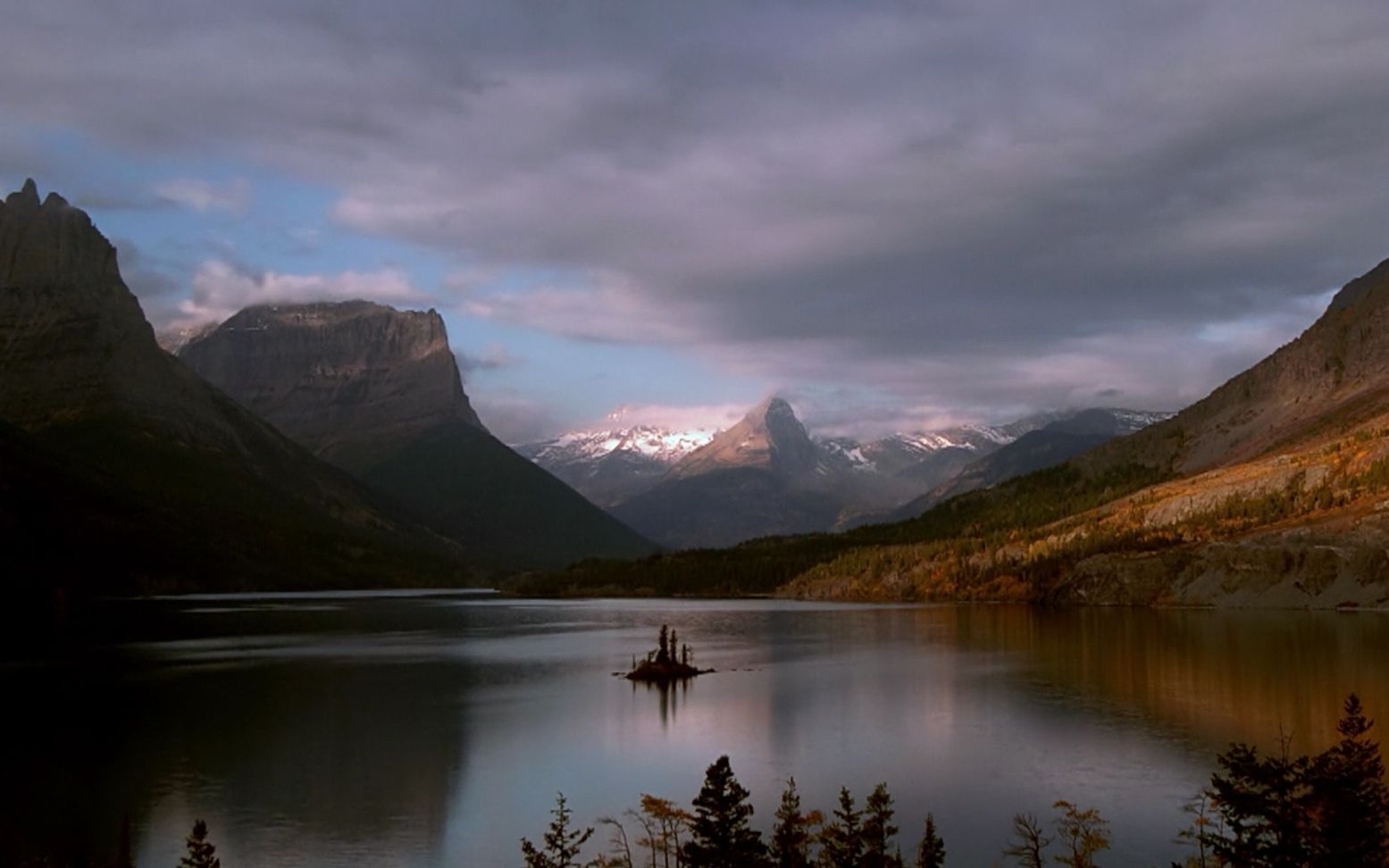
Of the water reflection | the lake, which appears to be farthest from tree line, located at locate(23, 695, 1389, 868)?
the water reflection

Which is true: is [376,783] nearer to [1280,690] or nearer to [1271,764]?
[1271,764]

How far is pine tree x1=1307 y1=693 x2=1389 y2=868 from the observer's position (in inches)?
1254

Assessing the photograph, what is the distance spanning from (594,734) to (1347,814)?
61.0 metres

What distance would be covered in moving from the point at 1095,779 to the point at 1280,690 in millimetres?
39792

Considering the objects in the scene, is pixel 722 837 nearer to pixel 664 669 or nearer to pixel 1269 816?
pixel 1269 816

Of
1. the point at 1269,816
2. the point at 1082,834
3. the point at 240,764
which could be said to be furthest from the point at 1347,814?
the point at 240,764

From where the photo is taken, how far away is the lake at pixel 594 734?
56.5 m

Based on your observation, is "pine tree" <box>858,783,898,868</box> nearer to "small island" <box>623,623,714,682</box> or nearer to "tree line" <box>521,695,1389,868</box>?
"tree line" <box>521,695,1389,868</box>

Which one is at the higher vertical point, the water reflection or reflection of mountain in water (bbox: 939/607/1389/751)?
reflection of mountain in water (bbox: 939/607/1389/751)

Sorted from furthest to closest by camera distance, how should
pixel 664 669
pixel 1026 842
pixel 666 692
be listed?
1. pixel 664 669
2. pixel 666 692
3. pixel 1026 842

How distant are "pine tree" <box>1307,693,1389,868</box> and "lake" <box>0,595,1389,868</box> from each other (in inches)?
567

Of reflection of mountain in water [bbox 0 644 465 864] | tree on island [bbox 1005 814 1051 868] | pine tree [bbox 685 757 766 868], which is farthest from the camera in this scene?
reflection of mountain in water [bbox 0 644 465 864]

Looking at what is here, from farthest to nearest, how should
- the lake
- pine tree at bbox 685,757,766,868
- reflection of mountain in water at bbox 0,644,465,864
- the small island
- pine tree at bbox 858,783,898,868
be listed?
the small island, the lake, reflection of mountain in water at bbox 0,644,465,864, pine tree at bbox 858,783,898,868, pine tree at bbox 685,757,766,868

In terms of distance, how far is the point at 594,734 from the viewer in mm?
86250
